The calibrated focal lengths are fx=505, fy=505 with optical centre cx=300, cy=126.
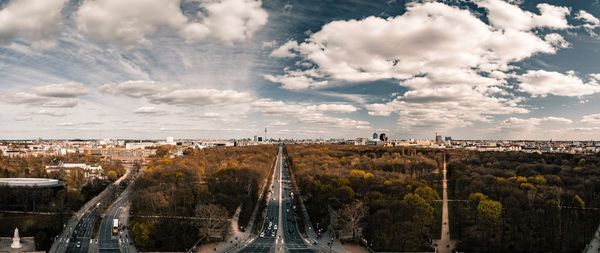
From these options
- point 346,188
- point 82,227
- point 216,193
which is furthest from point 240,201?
point 82,227

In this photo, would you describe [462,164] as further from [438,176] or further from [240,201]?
[240,201]

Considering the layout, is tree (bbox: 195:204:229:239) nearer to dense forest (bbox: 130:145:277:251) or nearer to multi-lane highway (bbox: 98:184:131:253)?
dense forest (bbox: 130:145:277:251)

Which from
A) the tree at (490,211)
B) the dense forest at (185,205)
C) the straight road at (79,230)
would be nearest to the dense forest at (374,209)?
the tree at (490,211)

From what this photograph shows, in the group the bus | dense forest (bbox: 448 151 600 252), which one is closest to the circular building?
the bus

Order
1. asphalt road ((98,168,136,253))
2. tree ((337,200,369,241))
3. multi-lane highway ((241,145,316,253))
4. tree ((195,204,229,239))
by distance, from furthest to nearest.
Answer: tree ((337,200,369,241)) → tree ((195,204,229,239)) → asphalt road ((98,168,136,253)) → multi-lane highway ((241,145,316,253))

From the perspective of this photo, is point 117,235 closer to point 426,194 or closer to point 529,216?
point 426,194

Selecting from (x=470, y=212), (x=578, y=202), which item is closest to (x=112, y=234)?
(x=470, y=212)

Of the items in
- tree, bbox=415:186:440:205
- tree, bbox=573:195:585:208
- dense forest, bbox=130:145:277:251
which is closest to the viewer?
dense forest, bbox=130:145:277:251
